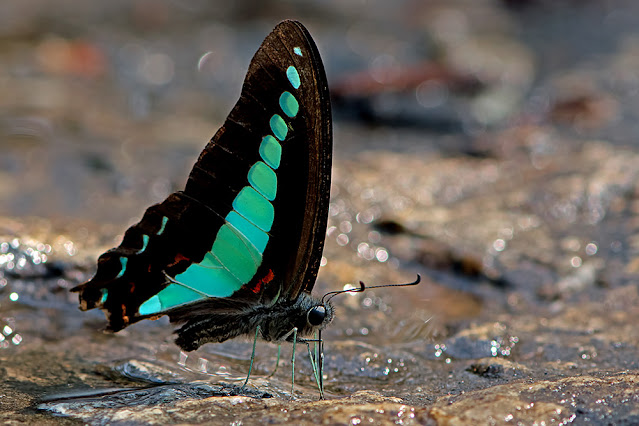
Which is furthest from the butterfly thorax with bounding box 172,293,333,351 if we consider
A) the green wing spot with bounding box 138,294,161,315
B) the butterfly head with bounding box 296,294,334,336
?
the green wing spot with bounding box 138,294,161,315

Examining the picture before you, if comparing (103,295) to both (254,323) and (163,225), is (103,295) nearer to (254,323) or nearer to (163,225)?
(163,225)

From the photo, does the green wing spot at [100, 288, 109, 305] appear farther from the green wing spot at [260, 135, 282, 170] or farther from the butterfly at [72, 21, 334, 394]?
the green wing spot at [260, 135, 282, 170]

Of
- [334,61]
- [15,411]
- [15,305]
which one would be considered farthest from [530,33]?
[15,411]

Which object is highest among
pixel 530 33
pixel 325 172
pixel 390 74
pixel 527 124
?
pixel 530 33

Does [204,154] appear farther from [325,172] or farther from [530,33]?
[530,33]

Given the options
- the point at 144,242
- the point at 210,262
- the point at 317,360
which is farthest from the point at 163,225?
the point at 317,360

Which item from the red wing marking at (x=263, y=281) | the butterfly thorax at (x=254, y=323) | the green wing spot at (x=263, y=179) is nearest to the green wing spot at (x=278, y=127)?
the green wing spot at (x=263, y=179)

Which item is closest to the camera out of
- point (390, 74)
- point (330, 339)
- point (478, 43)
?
point (330, 339)

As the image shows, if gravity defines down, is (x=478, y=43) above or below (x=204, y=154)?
above
